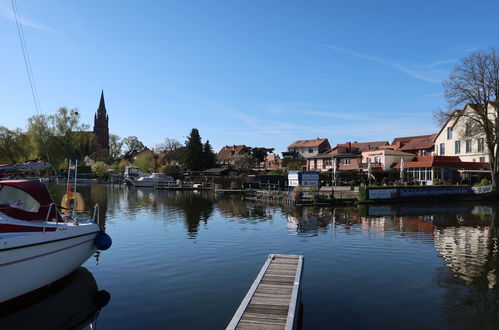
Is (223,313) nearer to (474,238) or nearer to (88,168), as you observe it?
(474,238)

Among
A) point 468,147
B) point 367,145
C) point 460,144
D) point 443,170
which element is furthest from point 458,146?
point 367,145

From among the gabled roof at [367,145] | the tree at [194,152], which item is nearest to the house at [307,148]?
the gabled roof at [367,145]

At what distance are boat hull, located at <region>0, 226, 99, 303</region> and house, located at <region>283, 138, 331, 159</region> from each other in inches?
3459

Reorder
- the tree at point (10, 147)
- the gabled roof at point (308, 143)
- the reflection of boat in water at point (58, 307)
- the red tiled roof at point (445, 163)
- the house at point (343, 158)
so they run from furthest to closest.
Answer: the gabled roof at point (308, 143), the house at point (343, 158), the red tiled roof at point (445, 163), the tree at point (10, 147), the reflection of boat in water at point (58, 307)

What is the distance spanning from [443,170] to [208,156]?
54537mm

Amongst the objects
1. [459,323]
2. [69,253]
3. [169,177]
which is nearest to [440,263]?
[459,323]

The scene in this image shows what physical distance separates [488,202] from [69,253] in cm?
5015

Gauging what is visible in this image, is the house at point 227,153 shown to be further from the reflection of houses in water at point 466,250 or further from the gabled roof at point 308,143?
the reflection of houses in water at point 466,250

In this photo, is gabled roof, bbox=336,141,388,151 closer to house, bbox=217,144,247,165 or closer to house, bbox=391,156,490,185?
house, bbox=391,156,490,185

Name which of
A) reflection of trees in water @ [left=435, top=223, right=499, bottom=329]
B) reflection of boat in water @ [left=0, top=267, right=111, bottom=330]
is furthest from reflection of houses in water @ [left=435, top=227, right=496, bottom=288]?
reflection of boat in water @ [left=0, top=267, right=111, bottom=330]

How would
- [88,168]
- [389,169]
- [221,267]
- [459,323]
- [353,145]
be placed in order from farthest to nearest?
1. [88,168]
2. [353,145]
3. [389,169]
4. [221,267]
5. [459,323]

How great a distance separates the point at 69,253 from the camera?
12.2 metres

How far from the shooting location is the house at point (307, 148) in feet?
327

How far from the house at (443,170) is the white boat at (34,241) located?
54.0 metres
